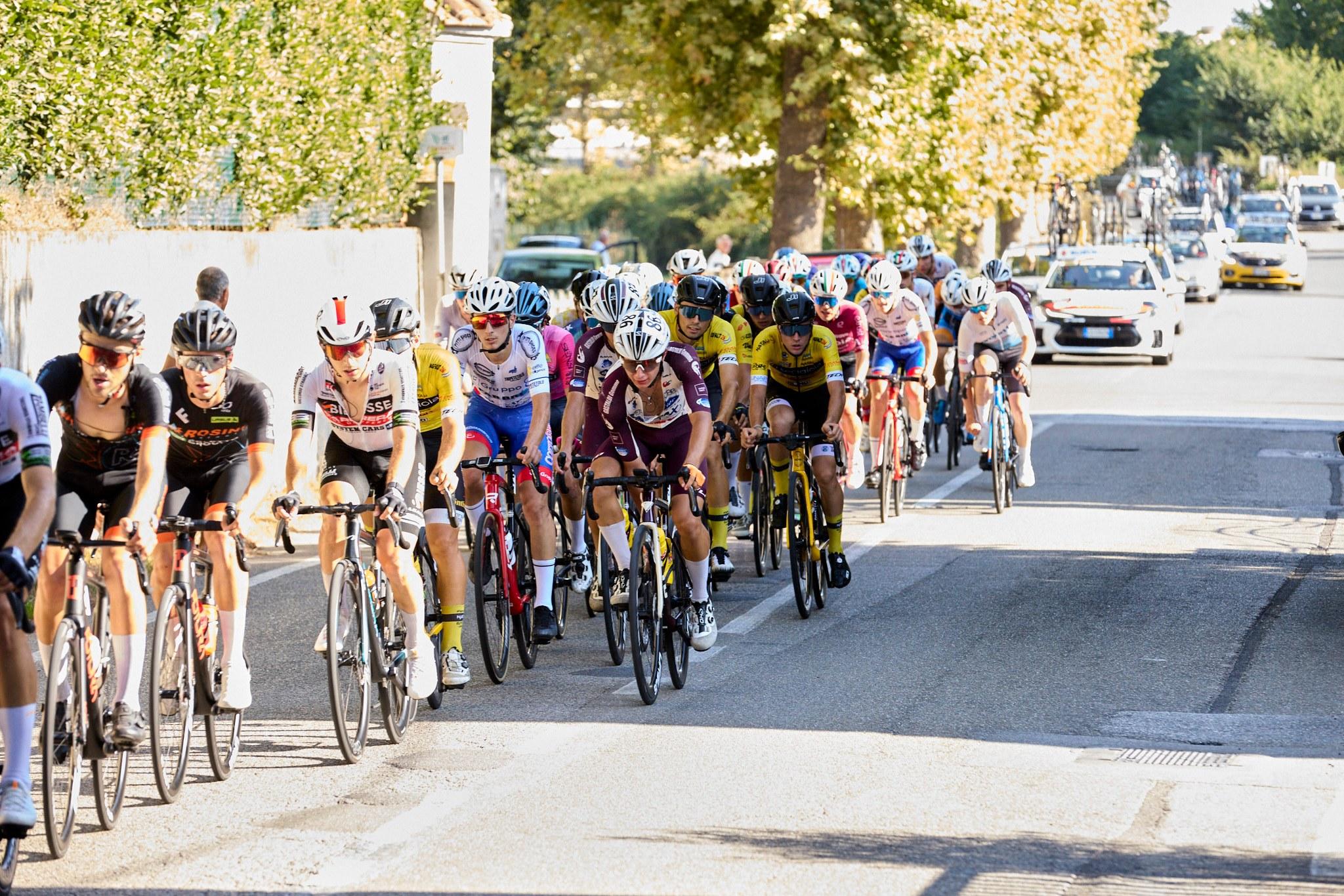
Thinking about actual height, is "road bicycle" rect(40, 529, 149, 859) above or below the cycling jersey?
below

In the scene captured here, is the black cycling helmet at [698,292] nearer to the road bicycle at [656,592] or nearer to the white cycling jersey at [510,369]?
the white cycling jersey at [510,369]

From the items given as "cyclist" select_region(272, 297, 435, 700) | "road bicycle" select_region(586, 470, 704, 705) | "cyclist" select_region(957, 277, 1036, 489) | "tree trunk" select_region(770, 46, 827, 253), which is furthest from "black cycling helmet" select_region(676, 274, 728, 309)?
"tree trunk" select_region(770, 46, 827, 253)

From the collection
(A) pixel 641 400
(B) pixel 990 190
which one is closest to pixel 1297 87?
(B) pixel 990 190

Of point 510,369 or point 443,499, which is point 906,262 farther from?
point 443,499

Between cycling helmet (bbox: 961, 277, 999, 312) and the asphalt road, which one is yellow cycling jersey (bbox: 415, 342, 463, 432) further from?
cycling helmet (bbox: 961, 277, 999, 312)

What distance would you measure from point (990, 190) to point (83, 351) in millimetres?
27860

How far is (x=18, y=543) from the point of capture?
20.5 feet

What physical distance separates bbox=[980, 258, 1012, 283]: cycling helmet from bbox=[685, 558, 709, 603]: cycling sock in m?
7.99

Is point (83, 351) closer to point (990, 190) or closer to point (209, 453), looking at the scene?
point (209, 453)

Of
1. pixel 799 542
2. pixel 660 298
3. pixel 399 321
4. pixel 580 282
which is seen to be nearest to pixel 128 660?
pixel 399 321

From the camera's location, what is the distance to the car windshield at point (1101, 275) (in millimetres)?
30547

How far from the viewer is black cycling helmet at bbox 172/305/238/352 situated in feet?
24.9

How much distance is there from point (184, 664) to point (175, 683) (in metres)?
0.10

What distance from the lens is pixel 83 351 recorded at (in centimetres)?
718
